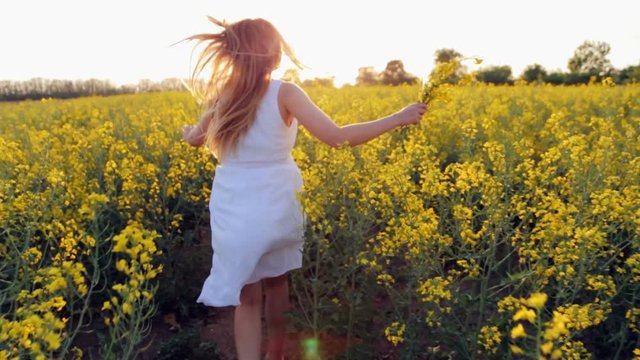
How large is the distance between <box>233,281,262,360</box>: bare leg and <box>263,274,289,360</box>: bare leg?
0.10m

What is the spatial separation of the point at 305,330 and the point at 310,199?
0.72m

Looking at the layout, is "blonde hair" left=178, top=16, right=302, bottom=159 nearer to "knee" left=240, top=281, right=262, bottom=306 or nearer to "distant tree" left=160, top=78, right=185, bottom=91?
"knee" left=240, top=281, right=262, bottom=306

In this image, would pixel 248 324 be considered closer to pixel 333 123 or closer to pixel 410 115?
pixel 333 123

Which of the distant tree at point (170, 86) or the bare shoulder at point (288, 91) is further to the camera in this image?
the distant tree at point (170, 86)

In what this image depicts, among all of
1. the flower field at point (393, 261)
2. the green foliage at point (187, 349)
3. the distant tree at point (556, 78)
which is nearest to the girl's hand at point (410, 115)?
the flower field at point (393, 261)

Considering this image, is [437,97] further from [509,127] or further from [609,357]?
[509,127]

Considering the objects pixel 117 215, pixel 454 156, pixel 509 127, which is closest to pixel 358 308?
pixel 117 215

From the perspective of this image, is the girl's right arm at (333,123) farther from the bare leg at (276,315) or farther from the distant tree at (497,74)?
the distant tree at (497,74)

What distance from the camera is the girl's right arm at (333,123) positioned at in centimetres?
235

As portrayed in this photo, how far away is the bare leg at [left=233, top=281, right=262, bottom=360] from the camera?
2674 millimetres

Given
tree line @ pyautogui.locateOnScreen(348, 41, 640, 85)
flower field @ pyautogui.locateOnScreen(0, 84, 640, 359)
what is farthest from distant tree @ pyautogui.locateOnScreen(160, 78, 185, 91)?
flower field @ pyautogui.locateOnScreen(0, 84, 640, 359)

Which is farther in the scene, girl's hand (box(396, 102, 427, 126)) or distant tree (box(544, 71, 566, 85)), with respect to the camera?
distant tree (box(544, 71, 566, 85))

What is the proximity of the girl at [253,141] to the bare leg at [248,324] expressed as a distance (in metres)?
0.02

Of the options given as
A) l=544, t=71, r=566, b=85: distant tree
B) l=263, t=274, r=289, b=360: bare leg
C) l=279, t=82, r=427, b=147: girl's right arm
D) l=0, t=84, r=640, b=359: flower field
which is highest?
l=544, t=71, r=566, b=85: distant tree
